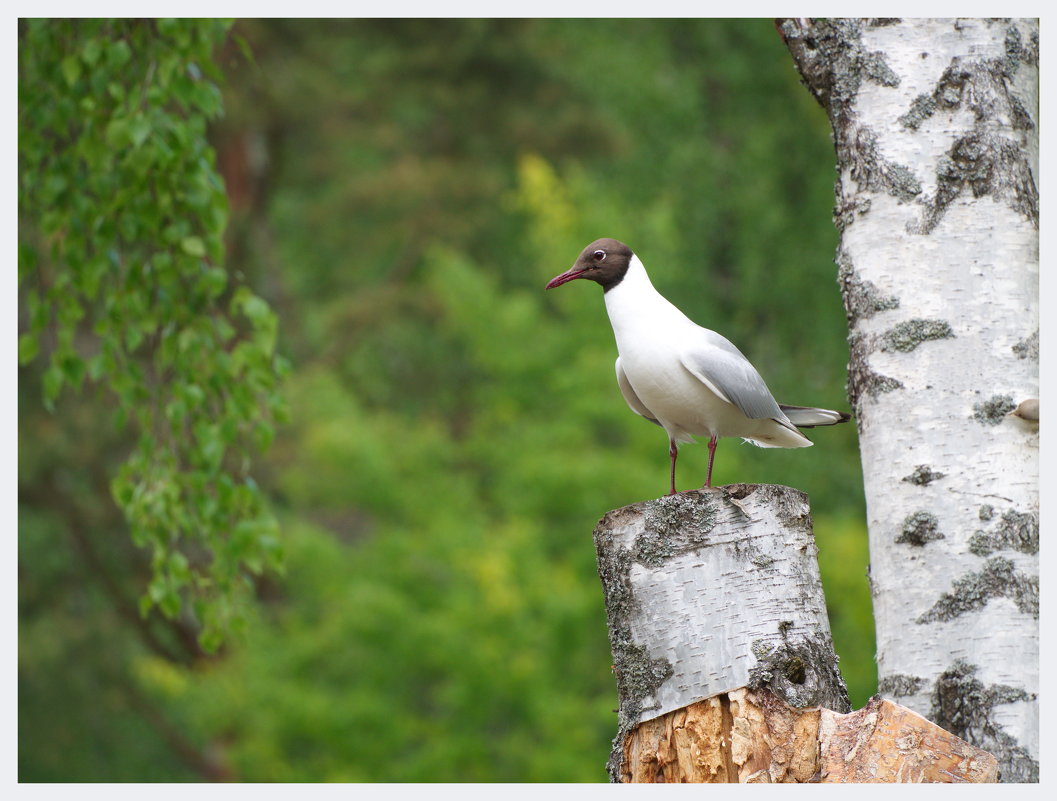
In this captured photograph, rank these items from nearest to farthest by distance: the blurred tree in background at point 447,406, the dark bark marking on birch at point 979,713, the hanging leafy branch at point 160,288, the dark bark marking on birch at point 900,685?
the dark bark marking on birch at point 979,713, the dark bark marking on birch at point 900,685, the hanging leafy branch at point 160,288, the blurred tree in background at point 447,406

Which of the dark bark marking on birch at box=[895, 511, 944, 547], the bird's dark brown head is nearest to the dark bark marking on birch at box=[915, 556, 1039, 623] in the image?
the dark bark marking on birch at box=[895, 511, 944, 547]

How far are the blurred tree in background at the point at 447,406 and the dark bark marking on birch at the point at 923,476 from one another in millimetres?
6395

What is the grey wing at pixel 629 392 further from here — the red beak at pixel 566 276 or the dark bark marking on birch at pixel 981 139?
the dark bark marking on birch at pixel 981 139

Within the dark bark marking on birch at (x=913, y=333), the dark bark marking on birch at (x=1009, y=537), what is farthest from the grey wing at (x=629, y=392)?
the dark bark marking on birch at (x=1009, y=537)

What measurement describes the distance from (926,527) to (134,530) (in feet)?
7.42

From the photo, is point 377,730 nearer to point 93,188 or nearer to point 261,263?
point 261,263

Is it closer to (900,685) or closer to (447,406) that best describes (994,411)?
(900,685)

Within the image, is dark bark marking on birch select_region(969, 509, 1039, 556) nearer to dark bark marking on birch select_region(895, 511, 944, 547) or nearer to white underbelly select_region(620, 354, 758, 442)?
dark bark marking on birch select_region(895, 511, 944, 547)

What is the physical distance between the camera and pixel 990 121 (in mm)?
3191

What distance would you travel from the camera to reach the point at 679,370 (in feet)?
A: 10.6

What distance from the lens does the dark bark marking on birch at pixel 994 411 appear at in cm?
308

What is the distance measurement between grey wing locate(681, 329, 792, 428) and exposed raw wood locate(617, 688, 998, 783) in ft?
2.98

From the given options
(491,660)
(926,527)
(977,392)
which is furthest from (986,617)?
(491,660)

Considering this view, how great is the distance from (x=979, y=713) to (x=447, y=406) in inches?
426
